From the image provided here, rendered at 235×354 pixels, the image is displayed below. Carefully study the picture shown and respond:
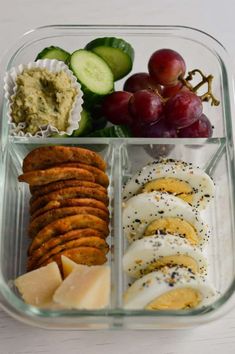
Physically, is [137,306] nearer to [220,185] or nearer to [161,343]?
[161,343]

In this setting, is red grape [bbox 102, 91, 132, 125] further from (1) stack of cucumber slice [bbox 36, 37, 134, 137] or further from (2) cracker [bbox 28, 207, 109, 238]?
(2) cracker [bbox 28, 207, 109, 238]

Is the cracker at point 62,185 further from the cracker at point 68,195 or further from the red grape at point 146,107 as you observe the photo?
the red grape at point 146,107

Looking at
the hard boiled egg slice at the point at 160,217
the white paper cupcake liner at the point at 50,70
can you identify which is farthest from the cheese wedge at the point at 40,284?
the white paper cupcake liner at the point at 50,70

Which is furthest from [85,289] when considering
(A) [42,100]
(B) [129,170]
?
(A) [42,100]

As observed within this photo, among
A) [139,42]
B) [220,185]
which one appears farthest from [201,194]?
[139,42]

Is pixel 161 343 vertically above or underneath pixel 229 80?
underneath
